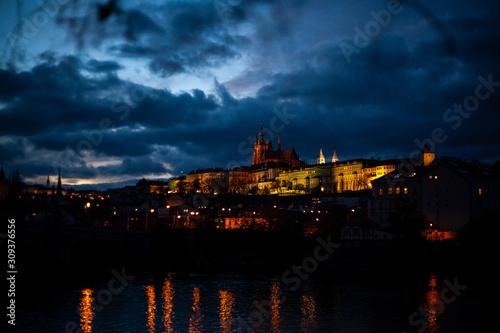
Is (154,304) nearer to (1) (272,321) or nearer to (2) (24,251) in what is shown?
(1) (272,321)

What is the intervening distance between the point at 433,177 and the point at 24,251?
53.9 m

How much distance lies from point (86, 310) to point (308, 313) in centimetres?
1408

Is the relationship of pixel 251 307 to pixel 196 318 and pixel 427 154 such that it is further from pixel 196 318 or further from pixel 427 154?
pixel 427 154

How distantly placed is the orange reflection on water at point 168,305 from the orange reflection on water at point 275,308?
5.65m

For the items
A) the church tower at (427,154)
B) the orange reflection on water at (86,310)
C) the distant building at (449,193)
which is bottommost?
the orange reflection on water at (86,310)

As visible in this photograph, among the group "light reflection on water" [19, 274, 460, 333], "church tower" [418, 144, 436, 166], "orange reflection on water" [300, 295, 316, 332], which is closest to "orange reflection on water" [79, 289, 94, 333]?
"light reflection on water" [19, 274, 460, 333]

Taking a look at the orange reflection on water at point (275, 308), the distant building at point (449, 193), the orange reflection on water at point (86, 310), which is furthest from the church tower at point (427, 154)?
the orange reflection on water at point (86, 310)

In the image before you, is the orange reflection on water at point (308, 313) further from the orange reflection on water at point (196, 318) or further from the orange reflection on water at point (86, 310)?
the orange reflection on water at point (86, 310)

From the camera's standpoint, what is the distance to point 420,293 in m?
40.1

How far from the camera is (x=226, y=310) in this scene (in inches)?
1359

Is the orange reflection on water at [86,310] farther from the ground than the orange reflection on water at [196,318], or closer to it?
farther from the ground

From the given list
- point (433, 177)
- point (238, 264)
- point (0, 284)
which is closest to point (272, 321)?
point (0, 284)

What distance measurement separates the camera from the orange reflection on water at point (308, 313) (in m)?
29.6

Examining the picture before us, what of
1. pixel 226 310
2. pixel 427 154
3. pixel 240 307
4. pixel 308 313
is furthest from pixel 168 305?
pixel 427 154
